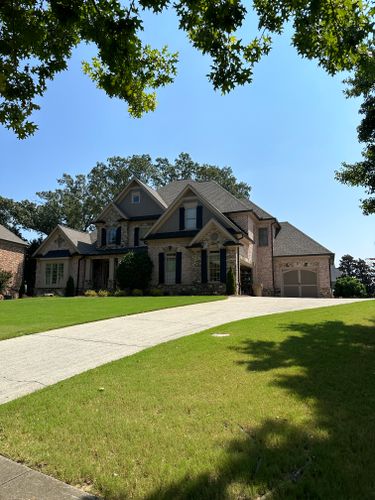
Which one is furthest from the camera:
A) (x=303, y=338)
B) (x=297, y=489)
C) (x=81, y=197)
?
(x=81, y=197)

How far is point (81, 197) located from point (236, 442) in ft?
163

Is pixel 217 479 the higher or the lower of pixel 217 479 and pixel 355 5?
the lower

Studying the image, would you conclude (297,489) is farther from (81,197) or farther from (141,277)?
(81,197)

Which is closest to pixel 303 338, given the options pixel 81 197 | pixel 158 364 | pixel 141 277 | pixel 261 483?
pixel 158 364

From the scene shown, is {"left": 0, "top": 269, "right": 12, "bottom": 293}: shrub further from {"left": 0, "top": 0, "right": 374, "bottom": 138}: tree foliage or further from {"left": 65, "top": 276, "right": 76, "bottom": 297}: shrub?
{"left": 0, "top": 0, "right": 374, "bottom": 138}: tree foliage

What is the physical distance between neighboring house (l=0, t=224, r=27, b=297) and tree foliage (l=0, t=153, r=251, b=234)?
1226 cm

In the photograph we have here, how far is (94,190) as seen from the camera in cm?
4947

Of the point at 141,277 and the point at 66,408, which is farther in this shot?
the point at 141,277

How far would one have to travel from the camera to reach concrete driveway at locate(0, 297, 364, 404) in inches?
251

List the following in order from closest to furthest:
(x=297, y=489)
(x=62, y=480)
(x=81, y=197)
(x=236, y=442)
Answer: (x=297, y=489) < (x=62, y=480) < (x=236, y=442) < (x=81, y=197)

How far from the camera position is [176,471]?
306cm

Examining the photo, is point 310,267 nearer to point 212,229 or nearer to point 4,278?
point 212,229

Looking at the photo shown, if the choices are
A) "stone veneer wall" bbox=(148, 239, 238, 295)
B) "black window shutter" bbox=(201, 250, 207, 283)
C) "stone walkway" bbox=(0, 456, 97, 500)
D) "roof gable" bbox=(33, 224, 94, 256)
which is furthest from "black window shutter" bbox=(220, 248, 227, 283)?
"stone walkway" bbox=(0, 456, 97, 500)

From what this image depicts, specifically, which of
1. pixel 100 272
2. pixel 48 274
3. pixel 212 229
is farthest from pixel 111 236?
pixel 212 229
